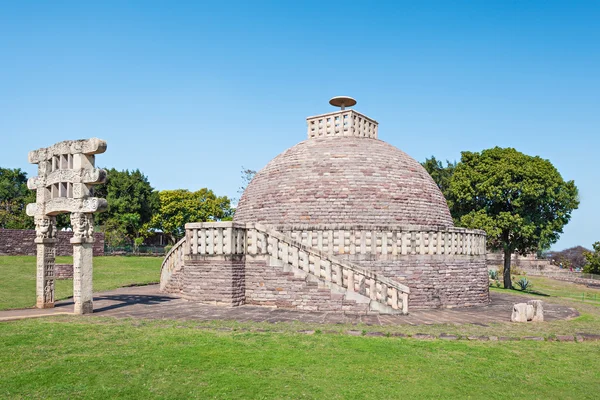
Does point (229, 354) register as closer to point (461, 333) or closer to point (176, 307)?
point (461, 333)

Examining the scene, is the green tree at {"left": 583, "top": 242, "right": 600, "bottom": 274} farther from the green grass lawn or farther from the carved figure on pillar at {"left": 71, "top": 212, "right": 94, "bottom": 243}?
the carved figure on pillar at {"left": 71, "top": 212, "right": 94, "bottom": 243}

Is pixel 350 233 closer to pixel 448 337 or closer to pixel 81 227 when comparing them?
pixel 448 337

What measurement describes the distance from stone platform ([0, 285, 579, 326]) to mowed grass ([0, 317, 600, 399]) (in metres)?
2.13

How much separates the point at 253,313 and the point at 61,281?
43.7 ft

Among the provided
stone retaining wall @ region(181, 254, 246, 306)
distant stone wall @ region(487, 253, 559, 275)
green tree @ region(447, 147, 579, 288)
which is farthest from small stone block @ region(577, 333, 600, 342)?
distant stone wall @ region(487, 253, 559, 275)

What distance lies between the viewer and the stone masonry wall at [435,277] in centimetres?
1588

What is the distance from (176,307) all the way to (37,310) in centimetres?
375

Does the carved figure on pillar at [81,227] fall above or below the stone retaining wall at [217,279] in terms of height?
above

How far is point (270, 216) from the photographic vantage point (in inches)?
740

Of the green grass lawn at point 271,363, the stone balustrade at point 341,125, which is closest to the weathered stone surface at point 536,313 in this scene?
the green grass lawn at point 271,363

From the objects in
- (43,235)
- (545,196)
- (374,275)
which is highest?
(545,196)

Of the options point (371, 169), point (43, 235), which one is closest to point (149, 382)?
point (43, 235)

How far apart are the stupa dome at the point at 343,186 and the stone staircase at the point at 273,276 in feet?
8.05

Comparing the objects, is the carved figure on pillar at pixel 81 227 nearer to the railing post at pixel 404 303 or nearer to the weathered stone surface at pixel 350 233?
the weathered stone surface at pixel 350 233
